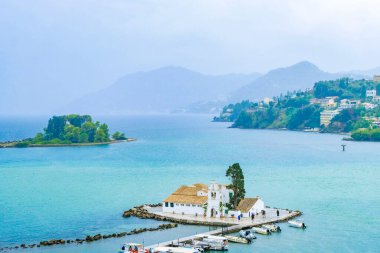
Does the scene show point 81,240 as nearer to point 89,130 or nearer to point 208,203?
point 208,203

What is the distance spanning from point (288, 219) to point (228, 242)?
7.11 metres

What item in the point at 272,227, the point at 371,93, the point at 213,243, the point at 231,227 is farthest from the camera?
the point at 371,93

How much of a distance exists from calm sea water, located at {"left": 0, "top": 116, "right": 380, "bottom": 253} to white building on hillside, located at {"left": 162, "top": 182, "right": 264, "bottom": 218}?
238 centimetres

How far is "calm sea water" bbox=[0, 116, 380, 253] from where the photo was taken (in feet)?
130

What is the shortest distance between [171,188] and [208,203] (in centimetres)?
1559

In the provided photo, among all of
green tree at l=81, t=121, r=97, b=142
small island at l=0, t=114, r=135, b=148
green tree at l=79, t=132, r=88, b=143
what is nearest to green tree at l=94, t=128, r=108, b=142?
small island at l=0, t=114, r=135, b=148

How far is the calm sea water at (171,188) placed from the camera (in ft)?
130

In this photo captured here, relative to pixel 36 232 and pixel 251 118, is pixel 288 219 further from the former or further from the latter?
pixel 251 118

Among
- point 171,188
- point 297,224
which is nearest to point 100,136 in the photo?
point 171,188

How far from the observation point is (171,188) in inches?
2295

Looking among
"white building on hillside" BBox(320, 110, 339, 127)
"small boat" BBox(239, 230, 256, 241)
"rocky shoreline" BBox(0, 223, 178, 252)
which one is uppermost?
"white building on hillside" BBox(320, 110, 339, 127)

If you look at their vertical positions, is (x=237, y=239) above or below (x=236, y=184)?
below

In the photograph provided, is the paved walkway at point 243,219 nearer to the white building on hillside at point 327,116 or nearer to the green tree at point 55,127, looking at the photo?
the green tree at point 55,127

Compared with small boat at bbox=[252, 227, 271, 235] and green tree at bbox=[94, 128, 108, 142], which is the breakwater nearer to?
small boat at bbox=[252, 227, 271, 235]
